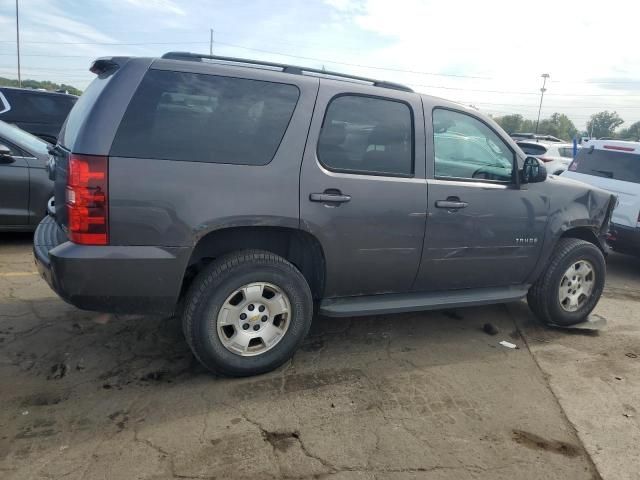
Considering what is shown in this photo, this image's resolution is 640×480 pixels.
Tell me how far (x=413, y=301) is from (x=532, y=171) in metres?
1.45

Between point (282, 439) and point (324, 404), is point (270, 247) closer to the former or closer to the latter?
point (324, 404)

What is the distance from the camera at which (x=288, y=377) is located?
11.2 feet

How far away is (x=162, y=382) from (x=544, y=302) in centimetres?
328

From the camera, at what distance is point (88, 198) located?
2.80 m

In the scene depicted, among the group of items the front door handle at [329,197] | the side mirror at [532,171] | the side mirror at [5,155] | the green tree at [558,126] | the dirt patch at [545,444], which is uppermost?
the green tree at [558,126]

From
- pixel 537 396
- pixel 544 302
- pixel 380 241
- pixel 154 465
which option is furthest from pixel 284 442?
pixel 544 302

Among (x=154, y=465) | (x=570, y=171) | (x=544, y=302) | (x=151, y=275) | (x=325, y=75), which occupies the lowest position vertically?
(x=154, y=465)

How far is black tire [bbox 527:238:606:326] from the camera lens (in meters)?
4.48

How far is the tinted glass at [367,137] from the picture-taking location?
11.2 ft

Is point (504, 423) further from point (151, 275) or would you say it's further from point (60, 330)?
point (60, 330)

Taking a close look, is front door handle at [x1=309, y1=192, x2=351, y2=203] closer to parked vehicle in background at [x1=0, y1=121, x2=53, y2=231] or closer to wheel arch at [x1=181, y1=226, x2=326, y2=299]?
wheel arch at [x1=181, y1=226, x2=326, y2=299]

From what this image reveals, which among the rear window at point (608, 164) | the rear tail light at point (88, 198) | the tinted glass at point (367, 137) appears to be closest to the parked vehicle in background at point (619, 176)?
the rear window at point (608, 164)

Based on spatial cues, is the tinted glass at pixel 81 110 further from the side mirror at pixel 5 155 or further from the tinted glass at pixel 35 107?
the tinted glass at pixel 35 107

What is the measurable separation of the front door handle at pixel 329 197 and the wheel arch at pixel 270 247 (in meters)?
0.24
